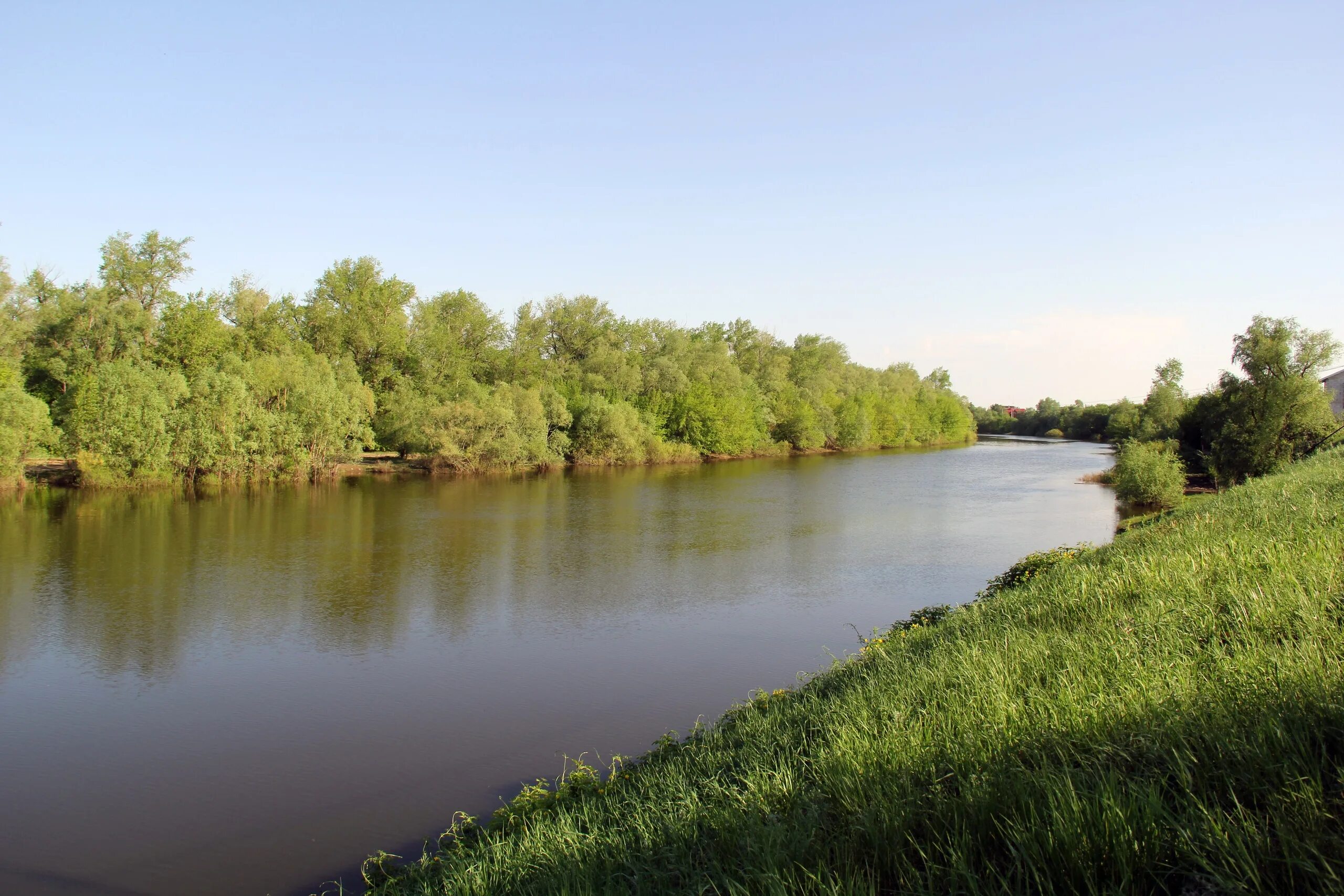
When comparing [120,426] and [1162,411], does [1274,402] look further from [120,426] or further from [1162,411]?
[120,426]

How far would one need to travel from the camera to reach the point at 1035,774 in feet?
12.7

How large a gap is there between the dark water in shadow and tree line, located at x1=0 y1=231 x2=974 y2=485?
549 centimetres

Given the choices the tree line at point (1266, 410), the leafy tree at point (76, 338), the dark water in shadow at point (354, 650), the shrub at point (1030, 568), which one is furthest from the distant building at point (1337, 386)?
the leafy tree at point (76, 338)

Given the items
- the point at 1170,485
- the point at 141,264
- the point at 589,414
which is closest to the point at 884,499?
the point at 1170,485

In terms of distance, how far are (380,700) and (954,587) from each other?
13296 millimetres

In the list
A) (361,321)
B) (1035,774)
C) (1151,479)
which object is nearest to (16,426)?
(361,321)

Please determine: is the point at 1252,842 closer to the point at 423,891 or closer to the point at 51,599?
the point at 423,891

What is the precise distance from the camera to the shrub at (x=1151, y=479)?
3216 cm

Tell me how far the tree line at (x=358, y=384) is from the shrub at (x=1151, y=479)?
1268 inches

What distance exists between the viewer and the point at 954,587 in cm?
1908

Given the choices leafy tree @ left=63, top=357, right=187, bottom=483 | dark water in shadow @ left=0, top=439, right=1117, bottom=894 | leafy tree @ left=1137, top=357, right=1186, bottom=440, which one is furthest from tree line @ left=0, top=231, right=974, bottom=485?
leafy tree @ left=1137, top=357, right=1186, bottom=440

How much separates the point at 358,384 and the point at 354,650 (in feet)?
127

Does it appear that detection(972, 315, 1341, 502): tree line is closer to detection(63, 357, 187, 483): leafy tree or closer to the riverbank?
the riverbank

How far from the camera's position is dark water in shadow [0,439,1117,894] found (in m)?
8.84
